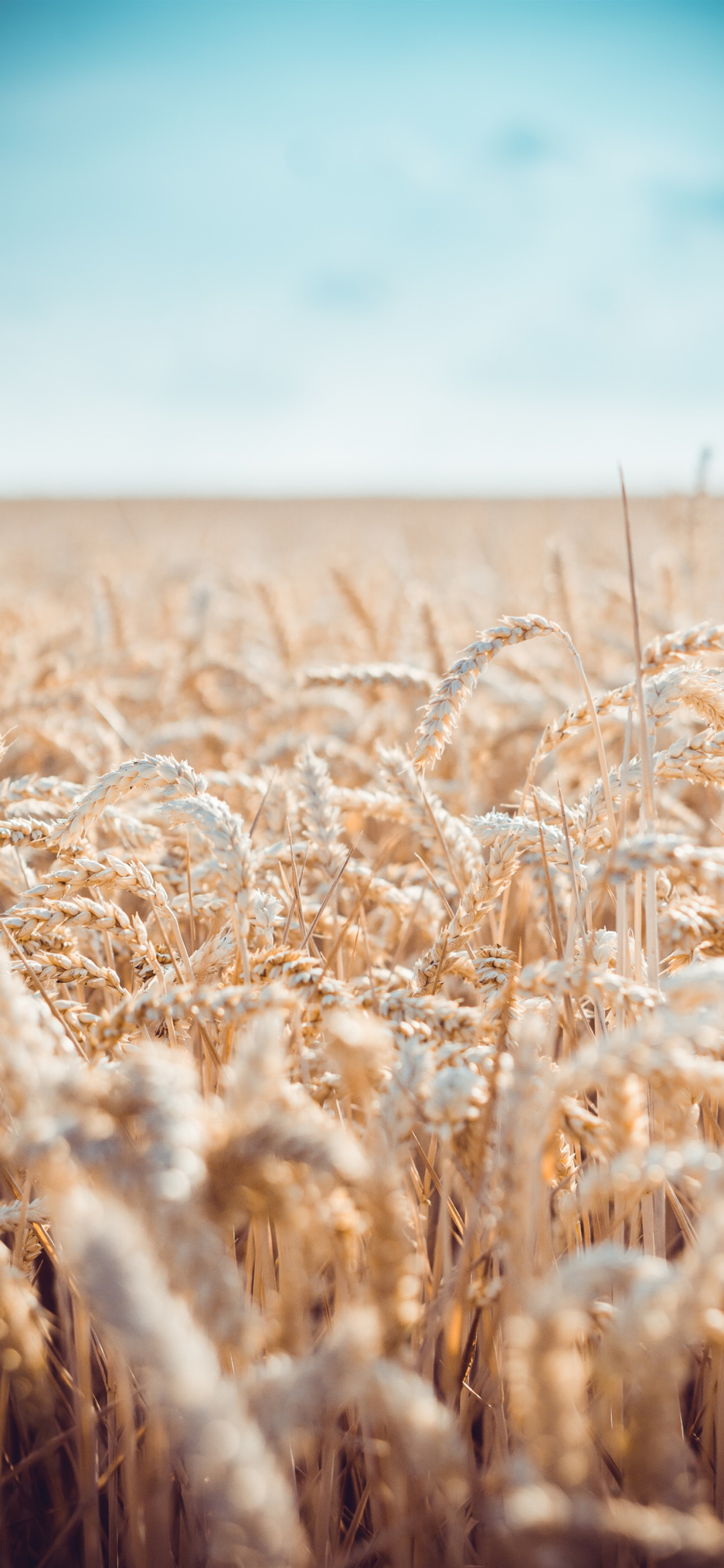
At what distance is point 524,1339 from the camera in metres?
0.51

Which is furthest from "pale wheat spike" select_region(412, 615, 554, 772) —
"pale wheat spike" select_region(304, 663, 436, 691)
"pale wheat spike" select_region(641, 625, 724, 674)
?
"pale wheat spike" select_region(304, 663, 436, 691)

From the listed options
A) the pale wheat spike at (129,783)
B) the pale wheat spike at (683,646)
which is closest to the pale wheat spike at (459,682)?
the pale wheat spike at (683,646)

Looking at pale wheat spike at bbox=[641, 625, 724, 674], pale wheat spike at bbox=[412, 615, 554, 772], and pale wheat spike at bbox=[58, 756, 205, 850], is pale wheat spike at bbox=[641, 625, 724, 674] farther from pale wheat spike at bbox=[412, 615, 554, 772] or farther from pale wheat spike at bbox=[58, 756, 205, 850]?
pale wheat spike at bbox=[58, 756, 205, 850]

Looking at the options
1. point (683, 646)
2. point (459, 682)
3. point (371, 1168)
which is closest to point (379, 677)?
point (459, 682)

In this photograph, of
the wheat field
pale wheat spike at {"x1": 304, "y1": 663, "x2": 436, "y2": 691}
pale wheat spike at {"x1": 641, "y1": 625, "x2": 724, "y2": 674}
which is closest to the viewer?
the wheat field

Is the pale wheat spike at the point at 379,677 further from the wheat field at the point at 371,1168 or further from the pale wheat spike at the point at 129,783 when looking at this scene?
the pale wheat spike at the point at 129,783

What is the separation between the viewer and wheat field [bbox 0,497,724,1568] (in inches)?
20.7

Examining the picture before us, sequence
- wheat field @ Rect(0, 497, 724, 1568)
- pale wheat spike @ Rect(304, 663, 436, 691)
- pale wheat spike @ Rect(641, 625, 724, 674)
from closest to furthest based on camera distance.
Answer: wheat field @ Rect(0, 497, 724, 1568), pale wheat spike @ Rect(641, 625, 724, 674), pale wheat spike @ Rect(304, 663, 436, 691)

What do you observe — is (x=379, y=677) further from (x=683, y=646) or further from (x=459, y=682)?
(x=683, y=646)

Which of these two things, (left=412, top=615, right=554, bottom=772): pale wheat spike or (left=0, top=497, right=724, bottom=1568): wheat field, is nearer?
(left=0, top=497, right=724, bottom=1568): wheat field

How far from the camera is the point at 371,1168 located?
2.22 ft

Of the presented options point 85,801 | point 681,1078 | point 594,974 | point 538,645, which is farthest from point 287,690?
point 681,1078

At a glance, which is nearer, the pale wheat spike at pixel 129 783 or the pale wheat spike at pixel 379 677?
the pale wheat spike at pixel 129 783

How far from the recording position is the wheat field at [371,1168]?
525 millimetres
